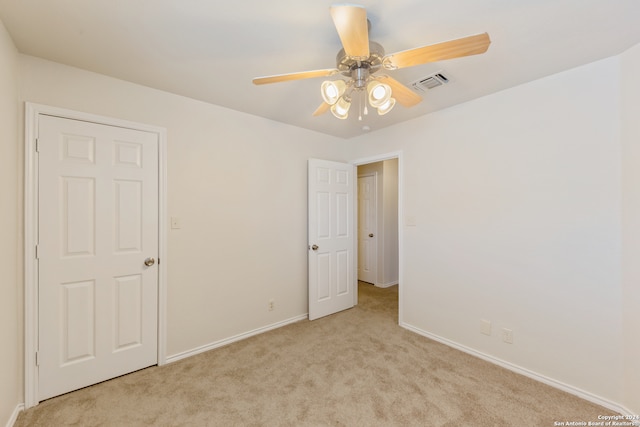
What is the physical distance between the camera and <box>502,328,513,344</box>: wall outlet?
7.19 ft

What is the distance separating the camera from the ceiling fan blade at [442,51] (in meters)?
1.10

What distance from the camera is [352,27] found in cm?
111

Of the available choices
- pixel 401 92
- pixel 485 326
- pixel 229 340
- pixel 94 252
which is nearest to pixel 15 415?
pixel 94 252

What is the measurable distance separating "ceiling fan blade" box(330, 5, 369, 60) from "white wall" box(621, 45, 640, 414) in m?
1.78

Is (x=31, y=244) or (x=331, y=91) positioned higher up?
(x=331, y=91)

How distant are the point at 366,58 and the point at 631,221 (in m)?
1.96

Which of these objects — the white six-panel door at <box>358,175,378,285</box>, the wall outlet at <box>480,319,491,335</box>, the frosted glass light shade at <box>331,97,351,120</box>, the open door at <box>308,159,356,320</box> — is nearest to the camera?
the frosted glass light shade at <box>331,97,351,120</box>

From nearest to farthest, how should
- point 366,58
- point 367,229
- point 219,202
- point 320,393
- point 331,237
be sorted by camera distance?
point 366,58, point 320,393, point 219,202, point 331,237, point 367,229

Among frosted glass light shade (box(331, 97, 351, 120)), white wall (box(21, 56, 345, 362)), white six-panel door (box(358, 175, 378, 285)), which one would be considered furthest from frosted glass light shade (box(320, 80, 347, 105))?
white six-panel door (box(358, 175, 378, 285))

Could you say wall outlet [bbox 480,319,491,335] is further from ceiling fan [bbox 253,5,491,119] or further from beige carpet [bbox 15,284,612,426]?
ceiling fan [bbox 253,5,491,119]

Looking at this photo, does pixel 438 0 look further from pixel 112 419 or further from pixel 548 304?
pixel 112 419

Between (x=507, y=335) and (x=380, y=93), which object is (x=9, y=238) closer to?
(x=380, y=93)

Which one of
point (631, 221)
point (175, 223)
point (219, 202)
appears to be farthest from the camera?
point (219, 202)

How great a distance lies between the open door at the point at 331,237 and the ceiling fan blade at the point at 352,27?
1.96m
